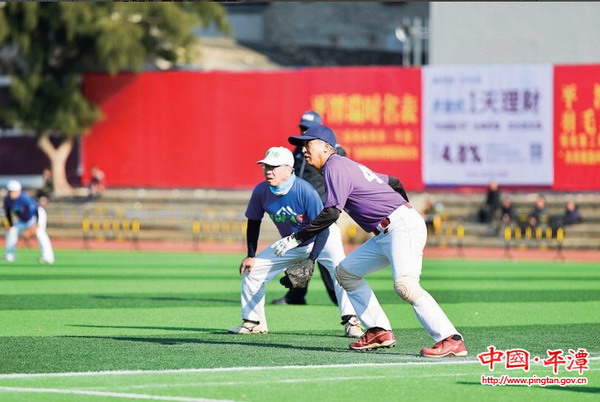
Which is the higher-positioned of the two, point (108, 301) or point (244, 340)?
point (244, 340)

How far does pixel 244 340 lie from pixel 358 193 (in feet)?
8.13

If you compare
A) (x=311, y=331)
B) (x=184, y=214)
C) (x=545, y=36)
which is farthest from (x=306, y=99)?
(x=311, y=331)

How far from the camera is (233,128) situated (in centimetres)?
4312

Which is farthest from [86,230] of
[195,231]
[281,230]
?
[281,230]

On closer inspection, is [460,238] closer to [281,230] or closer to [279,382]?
[281,230]

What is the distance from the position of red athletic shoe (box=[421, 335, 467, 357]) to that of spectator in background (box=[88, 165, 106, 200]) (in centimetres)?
3322

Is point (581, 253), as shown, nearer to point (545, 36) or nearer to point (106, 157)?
point (545, 36)

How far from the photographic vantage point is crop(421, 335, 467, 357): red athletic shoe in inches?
435

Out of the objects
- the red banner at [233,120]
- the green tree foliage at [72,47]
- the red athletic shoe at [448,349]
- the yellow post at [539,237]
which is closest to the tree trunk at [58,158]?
the green tree foliage at [72,47]

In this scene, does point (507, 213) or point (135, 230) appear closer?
point (507, 213)

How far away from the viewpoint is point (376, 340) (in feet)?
39.0

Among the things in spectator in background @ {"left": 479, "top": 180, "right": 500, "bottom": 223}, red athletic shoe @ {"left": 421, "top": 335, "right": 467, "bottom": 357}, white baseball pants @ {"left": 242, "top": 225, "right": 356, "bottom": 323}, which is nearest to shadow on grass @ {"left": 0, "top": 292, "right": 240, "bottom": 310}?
Result: white baseball pants @ {"left": 242, "top": 225, "right": 356, "bottom": 323}

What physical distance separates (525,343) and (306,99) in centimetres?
2999

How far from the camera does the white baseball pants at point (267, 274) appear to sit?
44.0 ft
